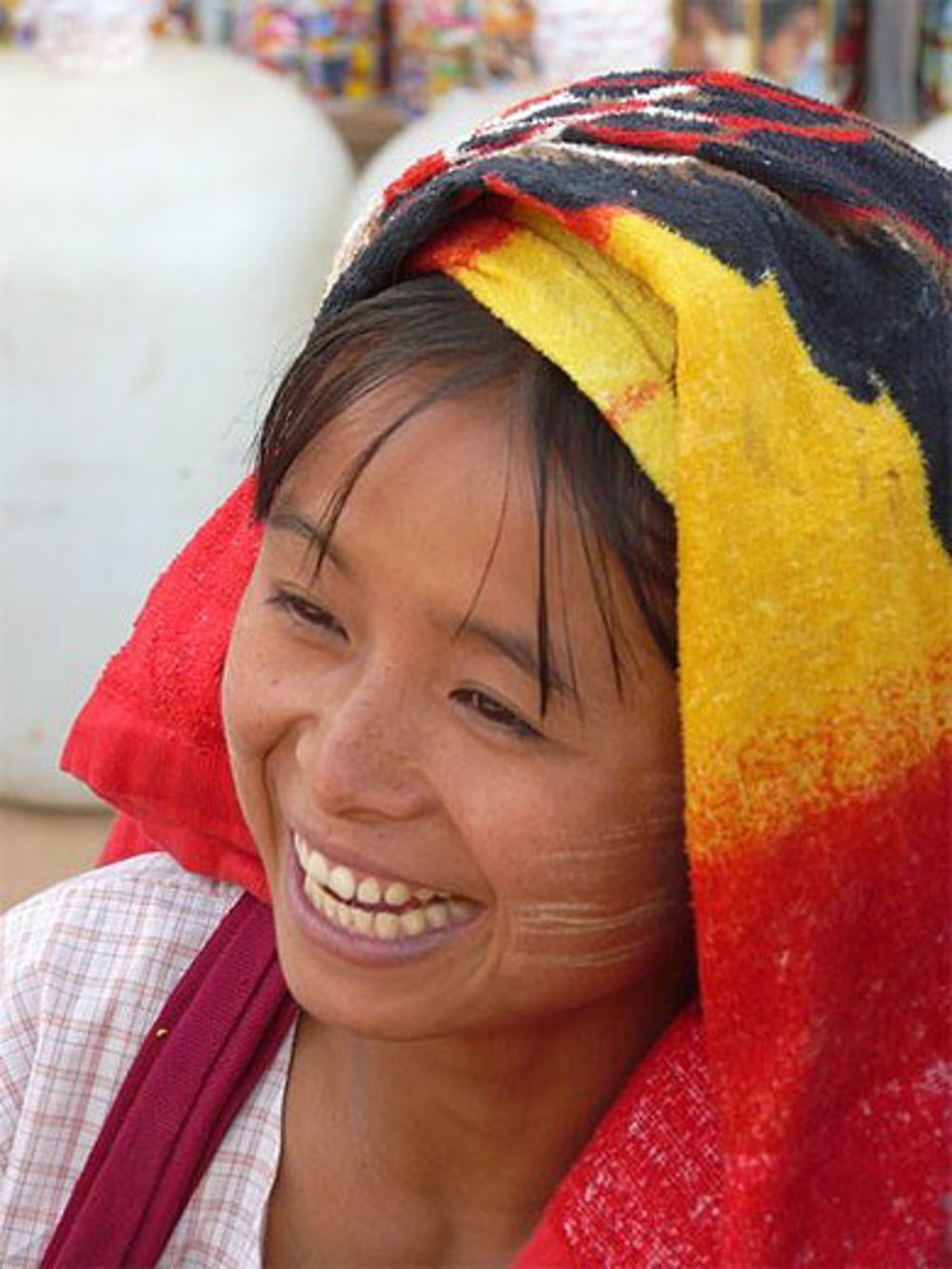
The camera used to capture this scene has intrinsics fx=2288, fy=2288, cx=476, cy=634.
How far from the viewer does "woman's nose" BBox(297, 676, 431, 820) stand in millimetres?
1064

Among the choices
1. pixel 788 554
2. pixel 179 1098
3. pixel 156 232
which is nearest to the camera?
pixel 788 554

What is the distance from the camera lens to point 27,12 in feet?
9.58

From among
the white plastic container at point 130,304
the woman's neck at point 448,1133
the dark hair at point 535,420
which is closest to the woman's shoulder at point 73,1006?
the woman's neck at point 448,1133

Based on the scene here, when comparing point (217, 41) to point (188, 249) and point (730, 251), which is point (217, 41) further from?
point (730, 251)

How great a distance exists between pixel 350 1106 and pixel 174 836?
7.7 inches

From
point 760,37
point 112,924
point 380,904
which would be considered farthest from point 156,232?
point 380,904

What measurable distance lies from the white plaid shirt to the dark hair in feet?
1.10

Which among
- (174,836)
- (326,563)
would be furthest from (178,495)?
(326,563)

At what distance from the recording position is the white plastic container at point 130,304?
9.11 feet

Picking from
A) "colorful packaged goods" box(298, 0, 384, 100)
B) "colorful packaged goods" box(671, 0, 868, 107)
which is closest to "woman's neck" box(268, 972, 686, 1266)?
"colorful packaged goods" box(671, 0, 868, 107)

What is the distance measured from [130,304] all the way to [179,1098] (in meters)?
1.68

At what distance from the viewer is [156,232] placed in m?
2.78

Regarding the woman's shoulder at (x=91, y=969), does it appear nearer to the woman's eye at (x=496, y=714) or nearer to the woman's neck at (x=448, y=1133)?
the woman's neck at (x=448, y=1133)

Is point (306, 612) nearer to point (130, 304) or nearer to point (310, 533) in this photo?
point (310, 533)
